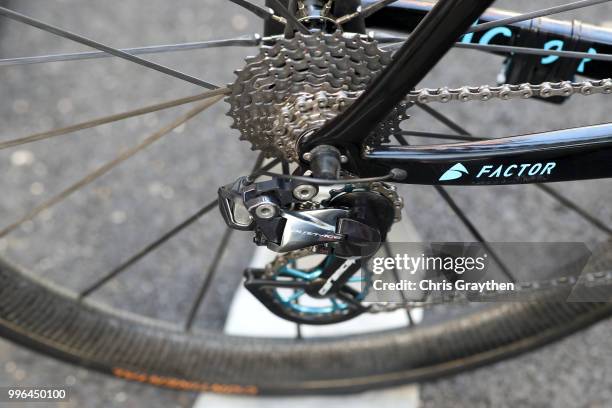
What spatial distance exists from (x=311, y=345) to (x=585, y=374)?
385 mm

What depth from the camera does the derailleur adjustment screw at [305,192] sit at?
640 mm

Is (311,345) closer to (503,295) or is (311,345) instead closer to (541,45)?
(503,295)

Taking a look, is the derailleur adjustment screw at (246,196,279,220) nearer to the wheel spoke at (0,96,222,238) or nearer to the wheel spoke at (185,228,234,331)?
the wheel spoke at (0,96,222,238)

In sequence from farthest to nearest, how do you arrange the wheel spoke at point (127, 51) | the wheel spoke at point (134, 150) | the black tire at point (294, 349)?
1. the black tire at point (294, 349)
2. the wheel spoke at point (134, 150)
3. the wheel spoke at point (127, 51)

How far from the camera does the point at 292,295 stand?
836 mm

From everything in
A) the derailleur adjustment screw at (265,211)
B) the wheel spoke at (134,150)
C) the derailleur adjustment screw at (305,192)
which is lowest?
the wheel spoke at (134,150)

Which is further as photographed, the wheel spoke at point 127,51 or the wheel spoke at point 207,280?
the wheel spoke at point 207,280

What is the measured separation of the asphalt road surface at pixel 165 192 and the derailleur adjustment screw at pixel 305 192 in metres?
0.51

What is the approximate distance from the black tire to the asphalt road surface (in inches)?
2.2

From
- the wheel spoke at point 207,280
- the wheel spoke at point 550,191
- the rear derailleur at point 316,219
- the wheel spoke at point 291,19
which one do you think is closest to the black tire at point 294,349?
the wheel spoke at point 207,280

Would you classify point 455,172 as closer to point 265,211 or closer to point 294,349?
point 265,211

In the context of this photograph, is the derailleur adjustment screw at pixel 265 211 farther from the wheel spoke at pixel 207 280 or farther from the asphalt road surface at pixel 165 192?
the asphalt road surface at pixel 165 192

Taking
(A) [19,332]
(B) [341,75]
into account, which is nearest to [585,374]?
(B) [341,75]

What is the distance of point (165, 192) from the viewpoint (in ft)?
3.98
